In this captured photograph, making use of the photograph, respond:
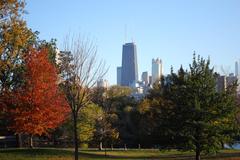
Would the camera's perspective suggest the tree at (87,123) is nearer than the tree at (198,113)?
No

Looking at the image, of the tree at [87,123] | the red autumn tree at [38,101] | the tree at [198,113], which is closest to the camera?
the tree at [198,113]

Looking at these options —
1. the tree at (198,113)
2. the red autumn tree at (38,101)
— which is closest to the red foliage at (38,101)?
the red autumn tree at (38,101)

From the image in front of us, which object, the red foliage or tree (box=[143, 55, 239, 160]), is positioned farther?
the red foliage

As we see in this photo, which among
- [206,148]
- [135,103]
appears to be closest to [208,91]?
[206,148]

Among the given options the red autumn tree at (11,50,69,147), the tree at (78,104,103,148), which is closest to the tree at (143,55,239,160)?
the red autumn tree at (11,50,69,147)

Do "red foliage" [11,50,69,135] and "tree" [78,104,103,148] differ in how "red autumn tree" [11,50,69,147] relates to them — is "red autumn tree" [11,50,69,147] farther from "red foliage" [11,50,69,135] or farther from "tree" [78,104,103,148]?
"tree" [78,104,103,148]

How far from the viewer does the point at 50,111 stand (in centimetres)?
4197

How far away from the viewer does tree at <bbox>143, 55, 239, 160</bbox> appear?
26875 mm

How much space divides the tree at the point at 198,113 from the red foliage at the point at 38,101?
50.2ft

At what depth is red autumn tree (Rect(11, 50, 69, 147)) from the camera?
4153 centimetres

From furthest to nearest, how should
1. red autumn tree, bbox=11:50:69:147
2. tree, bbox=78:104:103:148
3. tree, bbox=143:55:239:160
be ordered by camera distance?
1. tree, bbox=78:104:103:148
2. red autumn tree, bbox=11:50:69:147
3. tree, bbox=143:55:239:160

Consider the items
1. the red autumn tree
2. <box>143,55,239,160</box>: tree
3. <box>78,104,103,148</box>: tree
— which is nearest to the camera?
<box>143,55,239,160</box>: tree

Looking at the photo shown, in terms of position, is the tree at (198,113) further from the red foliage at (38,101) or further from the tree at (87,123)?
the tree at (87,123)

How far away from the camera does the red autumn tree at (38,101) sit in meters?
41.5
